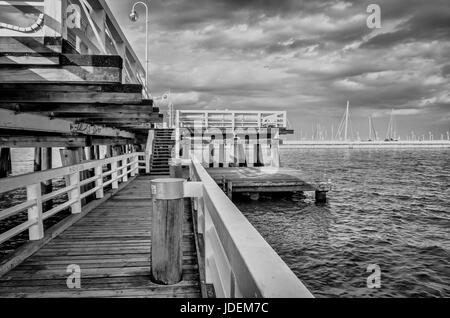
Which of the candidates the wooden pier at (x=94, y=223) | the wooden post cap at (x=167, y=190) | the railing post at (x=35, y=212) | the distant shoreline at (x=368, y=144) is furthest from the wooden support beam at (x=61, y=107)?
the distant shoreline at (x=368, y=144)

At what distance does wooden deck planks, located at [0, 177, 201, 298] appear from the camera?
12.2ft

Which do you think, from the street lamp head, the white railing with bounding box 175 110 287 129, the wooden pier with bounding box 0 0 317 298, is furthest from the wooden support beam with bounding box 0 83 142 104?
the white railing with bounding box 175 110 287 129

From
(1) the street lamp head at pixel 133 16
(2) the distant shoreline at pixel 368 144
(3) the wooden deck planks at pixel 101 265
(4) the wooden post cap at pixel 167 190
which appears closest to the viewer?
(4) the wooden post cap at pixel 167 190

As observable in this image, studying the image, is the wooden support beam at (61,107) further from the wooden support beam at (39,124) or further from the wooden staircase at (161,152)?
the wooden staircase at (161,152)

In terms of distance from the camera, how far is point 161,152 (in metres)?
22.5

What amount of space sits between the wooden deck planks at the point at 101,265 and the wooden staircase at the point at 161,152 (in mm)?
11089

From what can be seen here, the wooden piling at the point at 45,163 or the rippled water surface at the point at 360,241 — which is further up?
the wooden piling at the point at 45,163

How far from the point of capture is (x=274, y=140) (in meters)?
25.0

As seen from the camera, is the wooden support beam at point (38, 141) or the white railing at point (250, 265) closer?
the white railing at point (250, 265)

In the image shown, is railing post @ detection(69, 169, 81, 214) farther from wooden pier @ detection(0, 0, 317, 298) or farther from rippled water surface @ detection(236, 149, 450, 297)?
rippled water surface @ detection(236, 149, 450, 297)

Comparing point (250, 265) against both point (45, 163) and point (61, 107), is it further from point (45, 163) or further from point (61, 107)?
point (45, 163)

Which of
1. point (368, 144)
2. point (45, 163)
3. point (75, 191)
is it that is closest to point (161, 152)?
point (45, 163)

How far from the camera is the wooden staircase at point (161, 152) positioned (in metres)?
18.8
